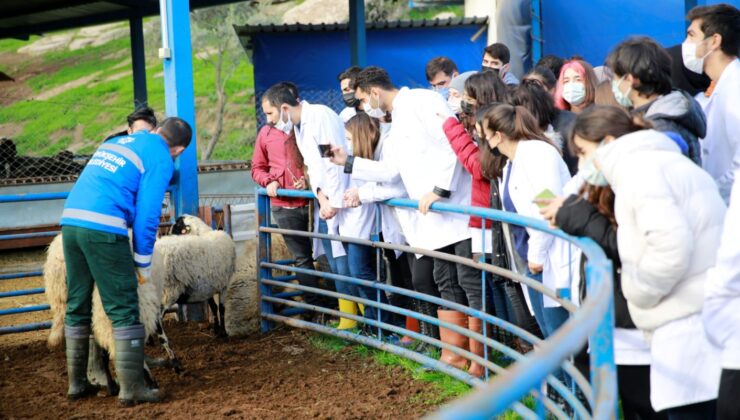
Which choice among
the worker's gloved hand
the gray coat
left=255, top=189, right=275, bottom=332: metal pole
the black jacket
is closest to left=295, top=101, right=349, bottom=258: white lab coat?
left=255, top=189, right=275, bottom=332: metal pole

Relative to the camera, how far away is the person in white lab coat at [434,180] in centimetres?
527

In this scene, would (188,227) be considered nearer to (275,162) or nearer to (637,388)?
(275,162)

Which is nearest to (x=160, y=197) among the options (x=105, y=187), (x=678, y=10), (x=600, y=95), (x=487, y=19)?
(x=105, y=187)

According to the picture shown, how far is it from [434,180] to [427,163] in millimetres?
121

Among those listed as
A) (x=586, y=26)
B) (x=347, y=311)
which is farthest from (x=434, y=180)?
(x=586, y=26)

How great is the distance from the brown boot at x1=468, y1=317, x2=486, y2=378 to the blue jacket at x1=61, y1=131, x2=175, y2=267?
2.06 meters

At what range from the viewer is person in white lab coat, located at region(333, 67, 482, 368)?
17.3ft

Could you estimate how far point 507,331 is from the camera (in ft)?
18.4

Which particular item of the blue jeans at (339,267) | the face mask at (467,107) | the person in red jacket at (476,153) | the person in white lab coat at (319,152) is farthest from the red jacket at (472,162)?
the blue jeans at (339,267)

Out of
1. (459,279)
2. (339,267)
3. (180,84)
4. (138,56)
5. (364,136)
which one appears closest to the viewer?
(459,279)

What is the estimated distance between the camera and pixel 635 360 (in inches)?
131

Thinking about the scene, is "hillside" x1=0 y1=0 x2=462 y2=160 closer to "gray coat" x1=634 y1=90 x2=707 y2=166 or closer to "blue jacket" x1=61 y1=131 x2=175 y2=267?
"blue jacket" x1=61 y1=131 x2=175 y2=267

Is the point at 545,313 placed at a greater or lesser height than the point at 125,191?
lesser

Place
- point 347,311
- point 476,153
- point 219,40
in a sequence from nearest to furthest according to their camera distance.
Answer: point 476,153 → point 347,311 → point 219,40
